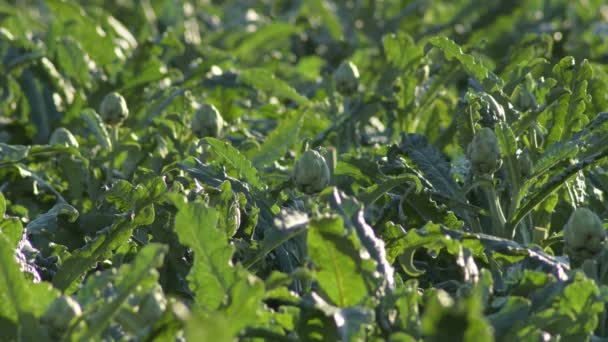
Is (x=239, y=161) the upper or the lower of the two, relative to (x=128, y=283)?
lower

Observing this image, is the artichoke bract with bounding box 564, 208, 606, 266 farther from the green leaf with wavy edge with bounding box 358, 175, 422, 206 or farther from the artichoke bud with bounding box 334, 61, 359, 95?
the artichoke bud with bounding box 334, 61, 359, 95

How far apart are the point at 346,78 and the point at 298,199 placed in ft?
3.58

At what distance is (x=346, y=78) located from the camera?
12.2ft

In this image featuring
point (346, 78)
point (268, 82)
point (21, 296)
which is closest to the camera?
point (21, 296)

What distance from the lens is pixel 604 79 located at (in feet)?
11.3

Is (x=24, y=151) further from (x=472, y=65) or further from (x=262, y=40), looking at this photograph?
(x=262, y=40)

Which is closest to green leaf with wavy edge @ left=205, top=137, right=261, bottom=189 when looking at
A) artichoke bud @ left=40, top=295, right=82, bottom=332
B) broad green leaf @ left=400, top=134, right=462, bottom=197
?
broad green leaf @ left=400, top=134, right=462, bottom=197

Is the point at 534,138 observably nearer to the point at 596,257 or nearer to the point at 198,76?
the point at 596,257

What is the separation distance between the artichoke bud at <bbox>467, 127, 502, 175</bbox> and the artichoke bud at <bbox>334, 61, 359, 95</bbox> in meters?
1.32

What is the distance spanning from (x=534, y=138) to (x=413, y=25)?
3451mm

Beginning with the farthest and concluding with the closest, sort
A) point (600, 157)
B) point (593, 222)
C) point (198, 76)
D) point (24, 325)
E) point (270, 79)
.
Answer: point (198, 76) < point (270, 79) < point (600, 157) < point (593, 222) < point (24, 325)

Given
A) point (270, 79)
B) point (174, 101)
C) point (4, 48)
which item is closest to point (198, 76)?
point (174, 101)

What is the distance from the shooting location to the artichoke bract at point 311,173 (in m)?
2.46

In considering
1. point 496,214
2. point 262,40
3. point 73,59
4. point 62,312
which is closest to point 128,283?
point 62,312
